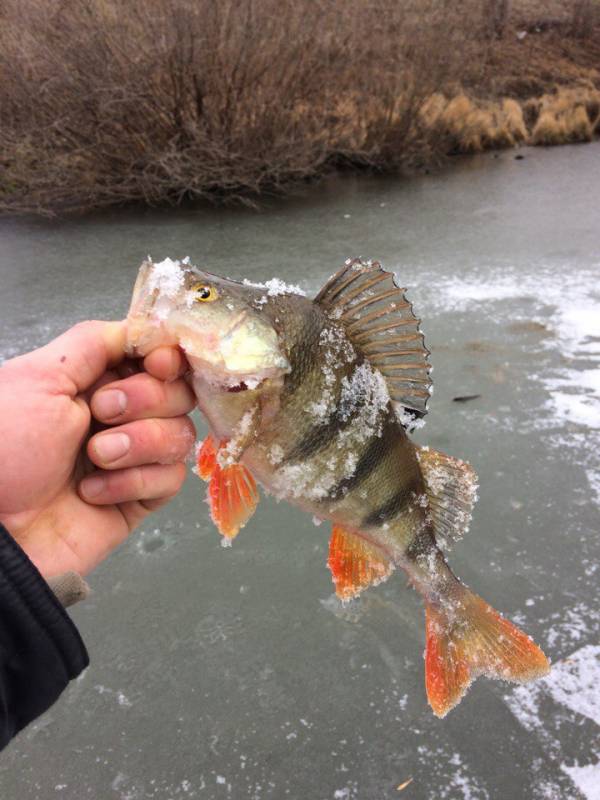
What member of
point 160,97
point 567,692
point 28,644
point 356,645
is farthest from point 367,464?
point 160,97

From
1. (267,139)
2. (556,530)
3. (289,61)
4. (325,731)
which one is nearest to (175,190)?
(267,139)

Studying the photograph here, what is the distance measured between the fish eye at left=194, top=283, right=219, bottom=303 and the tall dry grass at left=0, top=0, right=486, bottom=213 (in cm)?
583

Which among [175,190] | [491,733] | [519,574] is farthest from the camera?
[175,190]

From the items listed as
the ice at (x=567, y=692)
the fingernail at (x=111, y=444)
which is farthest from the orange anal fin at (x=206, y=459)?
the ice at (x=567, y=692)

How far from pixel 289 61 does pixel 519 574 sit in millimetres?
7125

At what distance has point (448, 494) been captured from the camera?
157 centimetres

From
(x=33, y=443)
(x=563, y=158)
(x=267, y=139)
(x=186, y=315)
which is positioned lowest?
(x=563, y=158)

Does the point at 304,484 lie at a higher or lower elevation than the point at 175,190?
higher

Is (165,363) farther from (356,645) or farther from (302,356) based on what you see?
(356,645)

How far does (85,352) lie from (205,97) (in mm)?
6715

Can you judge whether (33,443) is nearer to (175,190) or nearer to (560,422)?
(560,422)

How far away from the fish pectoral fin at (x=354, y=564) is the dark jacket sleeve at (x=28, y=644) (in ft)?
2.06

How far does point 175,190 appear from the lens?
7.04 metres

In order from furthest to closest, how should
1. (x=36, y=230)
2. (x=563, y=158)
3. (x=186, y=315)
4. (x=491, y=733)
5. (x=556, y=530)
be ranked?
(x=563, y=158) < (x=36, y=230) < (x=556, y=530) < (x=491, y=733) < (x=186, y=315)
